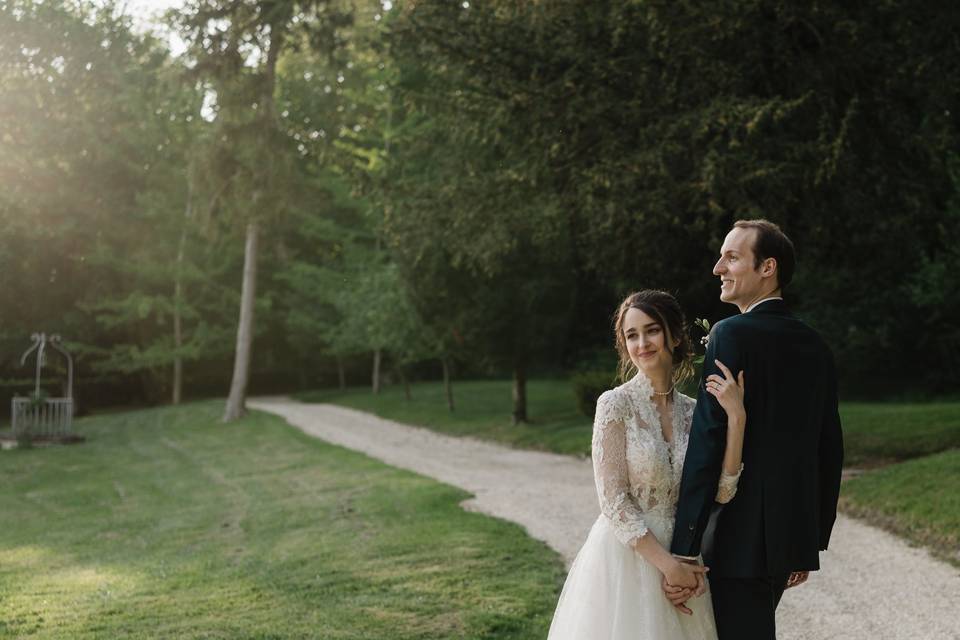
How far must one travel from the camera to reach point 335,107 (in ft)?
131

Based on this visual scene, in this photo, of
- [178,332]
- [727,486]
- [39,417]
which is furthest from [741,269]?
[178,332]

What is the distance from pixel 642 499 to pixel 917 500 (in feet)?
27.3

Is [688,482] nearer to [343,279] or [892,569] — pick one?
[892,569]

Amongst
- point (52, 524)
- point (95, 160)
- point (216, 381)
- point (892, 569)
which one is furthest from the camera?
point (216, 381)

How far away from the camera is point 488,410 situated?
29.3 m

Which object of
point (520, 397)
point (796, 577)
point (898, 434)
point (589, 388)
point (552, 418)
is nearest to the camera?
point (796, 577)

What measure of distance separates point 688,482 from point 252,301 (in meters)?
27.2

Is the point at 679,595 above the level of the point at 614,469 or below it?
below

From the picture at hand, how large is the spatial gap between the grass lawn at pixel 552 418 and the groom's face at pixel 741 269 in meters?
12.2

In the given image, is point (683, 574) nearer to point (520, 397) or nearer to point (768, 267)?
point (768, 267)

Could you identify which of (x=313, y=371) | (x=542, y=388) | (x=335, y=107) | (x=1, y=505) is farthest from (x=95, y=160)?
(x=1, y=505)

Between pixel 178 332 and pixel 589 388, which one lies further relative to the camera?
pixel 178 332

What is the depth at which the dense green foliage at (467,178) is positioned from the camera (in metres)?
13.1

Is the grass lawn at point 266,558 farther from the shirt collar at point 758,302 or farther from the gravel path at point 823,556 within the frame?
the shirt collar at point 758,302
